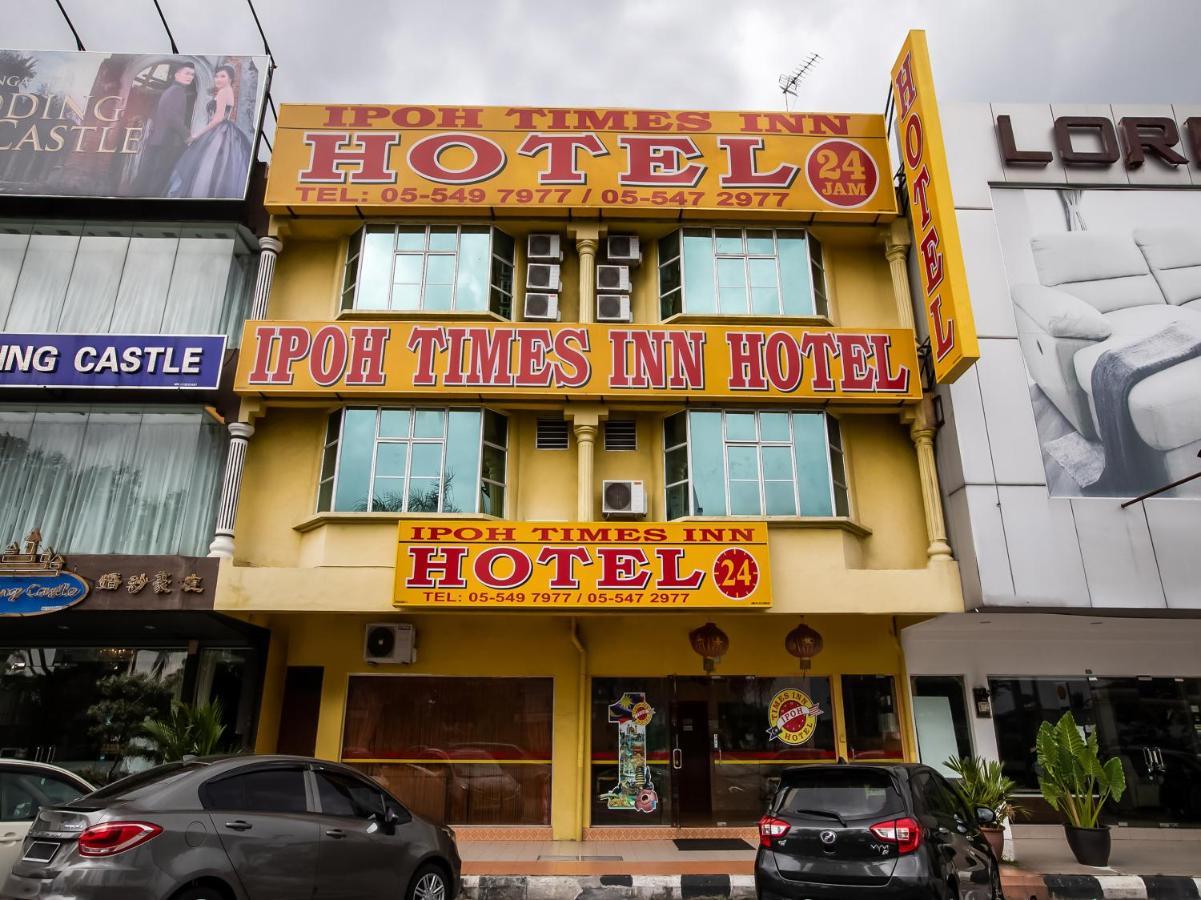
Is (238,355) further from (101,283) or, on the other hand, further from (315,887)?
(315,887)

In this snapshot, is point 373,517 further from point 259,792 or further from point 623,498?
point 259,792

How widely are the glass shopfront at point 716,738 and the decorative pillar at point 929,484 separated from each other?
99.0 inches

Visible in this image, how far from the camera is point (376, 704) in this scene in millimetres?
12891

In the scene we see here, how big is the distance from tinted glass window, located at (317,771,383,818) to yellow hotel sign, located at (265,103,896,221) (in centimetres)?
1010

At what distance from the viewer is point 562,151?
14305 mm

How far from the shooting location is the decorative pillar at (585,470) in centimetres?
1254

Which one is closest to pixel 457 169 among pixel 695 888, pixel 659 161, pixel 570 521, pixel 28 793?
pixel 659 161

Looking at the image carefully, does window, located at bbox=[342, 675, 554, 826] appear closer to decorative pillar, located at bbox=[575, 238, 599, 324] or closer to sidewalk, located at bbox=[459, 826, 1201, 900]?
Result: sidewalk, located at bbox=[459, 826, 1201, 900]

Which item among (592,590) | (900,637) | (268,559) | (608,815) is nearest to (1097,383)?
(900,637)

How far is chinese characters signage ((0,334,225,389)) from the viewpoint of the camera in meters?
12.6

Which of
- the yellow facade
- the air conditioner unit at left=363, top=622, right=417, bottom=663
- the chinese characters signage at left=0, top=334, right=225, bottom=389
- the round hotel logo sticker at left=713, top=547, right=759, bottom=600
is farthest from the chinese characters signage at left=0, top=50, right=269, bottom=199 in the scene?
the round hotel logo sticker at left=713, top=547, right=759, bottom=600

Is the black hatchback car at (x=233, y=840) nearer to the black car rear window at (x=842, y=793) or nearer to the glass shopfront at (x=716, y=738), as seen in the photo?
the black car rear window at (x=842, y=793)

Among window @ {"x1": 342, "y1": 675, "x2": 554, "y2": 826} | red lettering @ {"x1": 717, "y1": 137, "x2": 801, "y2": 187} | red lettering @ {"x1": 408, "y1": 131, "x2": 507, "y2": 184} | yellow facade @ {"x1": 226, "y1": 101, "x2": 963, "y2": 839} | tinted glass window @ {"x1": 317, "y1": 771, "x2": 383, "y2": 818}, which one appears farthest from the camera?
red lettering @ {"x1": 717, "y1": 137, "x2": 801, "y2": 187}

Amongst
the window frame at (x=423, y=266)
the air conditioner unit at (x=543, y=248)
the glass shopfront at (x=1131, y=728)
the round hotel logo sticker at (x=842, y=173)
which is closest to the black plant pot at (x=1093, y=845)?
the glass shopfront at (x=1131, y=728)
